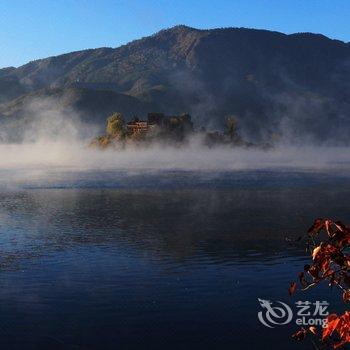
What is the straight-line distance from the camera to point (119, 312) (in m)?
28.7

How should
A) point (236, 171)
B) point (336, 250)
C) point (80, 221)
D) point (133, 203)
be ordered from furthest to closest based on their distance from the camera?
point (236, 171) → point (133, 203) → point (80, 221) → point (336, 250)

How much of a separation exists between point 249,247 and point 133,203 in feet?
109

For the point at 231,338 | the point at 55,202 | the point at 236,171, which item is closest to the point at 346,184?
the point at 236,171

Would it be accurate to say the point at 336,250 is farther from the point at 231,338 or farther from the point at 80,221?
the point at 80,221
